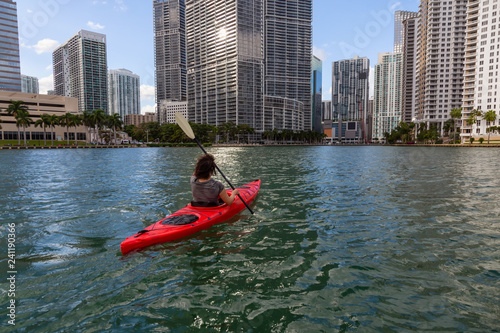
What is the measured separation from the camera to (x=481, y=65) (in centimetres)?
11738

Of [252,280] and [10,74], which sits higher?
[10,74]

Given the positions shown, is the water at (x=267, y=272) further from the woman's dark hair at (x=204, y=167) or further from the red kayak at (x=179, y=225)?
the woman's dark hair at (x=204, y=167)

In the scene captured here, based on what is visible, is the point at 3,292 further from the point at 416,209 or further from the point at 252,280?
the point at 416,209

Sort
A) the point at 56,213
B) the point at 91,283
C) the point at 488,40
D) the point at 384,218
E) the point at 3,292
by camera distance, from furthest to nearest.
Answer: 1. the point at 488,40
2. the point at 56,213
3. the point at 384,218
4. the point at 91,283
5. the point at 3,292

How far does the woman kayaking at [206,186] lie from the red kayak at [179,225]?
0.70 ft

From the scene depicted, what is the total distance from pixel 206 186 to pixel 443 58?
599 ft

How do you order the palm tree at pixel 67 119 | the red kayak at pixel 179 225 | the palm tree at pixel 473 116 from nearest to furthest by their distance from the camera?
the red kayak at pixel 179 225 < the palm tree at pixel 67 119 < the palm tree at pixel 473 116

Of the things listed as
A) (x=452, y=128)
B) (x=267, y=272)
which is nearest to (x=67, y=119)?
(x=267, y=272)

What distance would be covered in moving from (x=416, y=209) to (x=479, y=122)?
140022 mm

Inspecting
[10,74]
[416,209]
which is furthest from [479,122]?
[10,74]

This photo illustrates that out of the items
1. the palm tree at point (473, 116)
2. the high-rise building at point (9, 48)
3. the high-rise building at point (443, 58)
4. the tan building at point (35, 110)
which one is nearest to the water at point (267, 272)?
the tan building at point (35, 110)

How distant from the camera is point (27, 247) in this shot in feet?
22.7

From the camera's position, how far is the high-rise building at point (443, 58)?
144 metres

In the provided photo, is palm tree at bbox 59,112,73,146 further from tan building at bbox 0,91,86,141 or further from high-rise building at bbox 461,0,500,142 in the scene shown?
high-rise building at bbox 461,0,500,142
